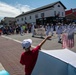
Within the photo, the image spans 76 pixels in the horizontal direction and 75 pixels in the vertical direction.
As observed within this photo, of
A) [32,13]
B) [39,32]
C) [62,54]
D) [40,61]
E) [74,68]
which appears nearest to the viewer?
[74,68]

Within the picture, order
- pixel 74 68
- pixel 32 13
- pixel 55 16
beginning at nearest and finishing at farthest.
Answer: pixel 74 68
pixel 55 16
pixel 32 13

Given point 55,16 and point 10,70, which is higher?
point 55,16

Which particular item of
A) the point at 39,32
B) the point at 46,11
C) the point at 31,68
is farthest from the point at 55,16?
the point at 31,68

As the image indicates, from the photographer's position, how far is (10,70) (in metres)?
8.08

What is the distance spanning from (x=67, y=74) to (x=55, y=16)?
5178 centimetres

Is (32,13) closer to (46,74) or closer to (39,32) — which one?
(39,32)

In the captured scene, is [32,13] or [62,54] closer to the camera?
[62,54]

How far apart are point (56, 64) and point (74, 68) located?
1.28ft

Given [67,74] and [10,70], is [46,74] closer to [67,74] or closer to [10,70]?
[67,74]

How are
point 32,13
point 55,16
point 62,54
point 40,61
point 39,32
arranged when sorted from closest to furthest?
point 62,54, point 40,61, point 39,32, point 55,16, point 32,13

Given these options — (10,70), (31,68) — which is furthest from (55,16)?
(31,68)

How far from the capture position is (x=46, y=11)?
58.3 meters

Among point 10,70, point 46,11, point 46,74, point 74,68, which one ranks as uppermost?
point 46,11

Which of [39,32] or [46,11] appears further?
[46,11]
